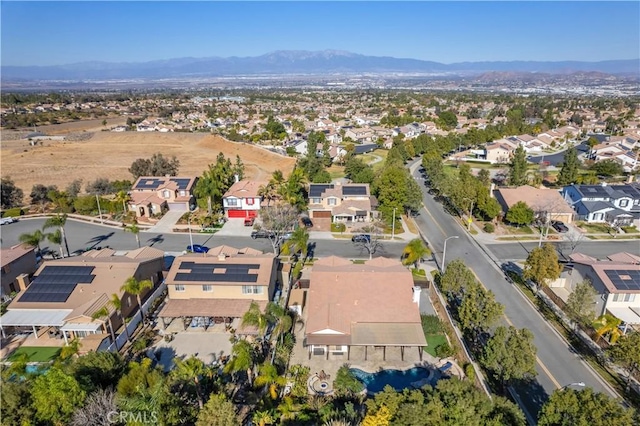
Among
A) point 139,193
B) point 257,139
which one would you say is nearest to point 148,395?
point 139,193

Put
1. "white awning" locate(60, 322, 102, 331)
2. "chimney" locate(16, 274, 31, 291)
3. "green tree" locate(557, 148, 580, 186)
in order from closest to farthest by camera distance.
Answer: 1. "white awning" locate(60, 322, 102, 331)
2. "chimney" locate(16, 274, 31, 291)
3. "green tree" locate(557, 148, 580, 186)

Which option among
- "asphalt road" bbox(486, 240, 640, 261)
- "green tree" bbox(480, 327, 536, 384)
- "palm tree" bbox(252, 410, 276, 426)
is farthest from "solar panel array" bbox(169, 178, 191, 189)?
"green tree" bbox(480, 327, 536, 384)

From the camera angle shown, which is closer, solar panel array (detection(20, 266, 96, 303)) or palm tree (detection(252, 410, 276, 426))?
palm tree (detection(252, 410, 276, 426))

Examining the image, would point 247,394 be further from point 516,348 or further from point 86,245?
point 86,245

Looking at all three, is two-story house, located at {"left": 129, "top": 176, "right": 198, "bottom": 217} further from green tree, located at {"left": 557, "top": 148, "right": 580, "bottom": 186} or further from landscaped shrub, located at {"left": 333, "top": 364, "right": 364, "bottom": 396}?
green tree, located at {"left": 557, "top": 148, "right": 580, "bottom": 186}

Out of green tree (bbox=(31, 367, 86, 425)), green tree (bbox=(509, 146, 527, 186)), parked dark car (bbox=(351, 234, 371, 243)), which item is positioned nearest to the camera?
green tree (bbox=(31, 367, 86, 425))

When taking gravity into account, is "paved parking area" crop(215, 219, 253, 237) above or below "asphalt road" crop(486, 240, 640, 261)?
above

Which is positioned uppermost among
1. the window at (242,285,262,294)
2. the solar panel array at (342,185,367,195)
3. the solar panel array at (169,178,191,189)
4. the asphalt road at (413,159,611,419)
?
the solar panel array at (169,178,191,189)

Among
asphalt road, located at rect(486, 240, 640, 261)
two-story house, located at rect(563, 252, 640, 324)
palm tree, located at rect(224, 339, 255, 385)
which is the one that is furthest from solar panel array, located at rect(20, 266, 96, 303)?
two-story house, located at rect(563, 252, 640, 324)
